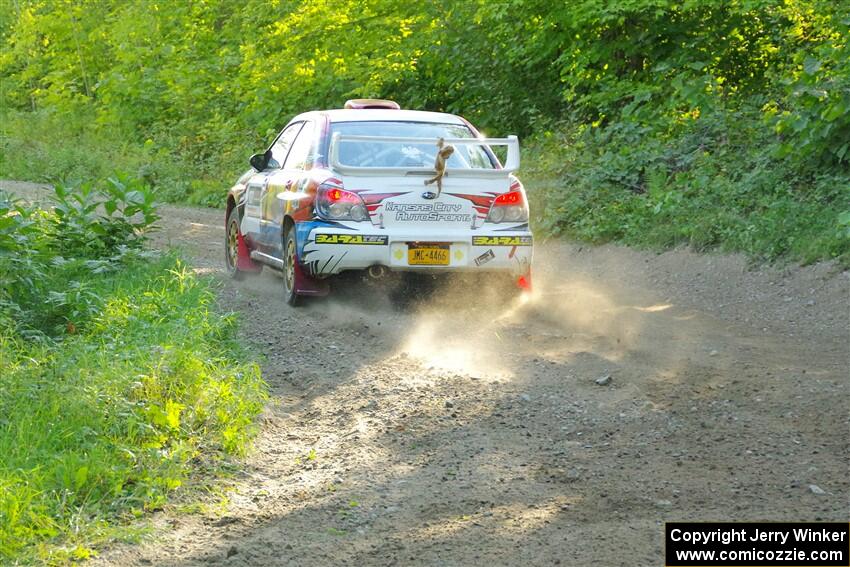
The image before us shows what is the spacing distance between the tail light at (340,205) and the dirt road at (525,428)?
2.78ft

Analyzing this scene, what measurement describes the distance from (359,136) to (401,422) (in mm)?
3722

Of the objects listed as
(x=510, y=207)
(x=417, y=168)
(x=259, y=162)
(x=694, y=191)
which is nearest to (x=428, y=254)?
(x=417, y=168)

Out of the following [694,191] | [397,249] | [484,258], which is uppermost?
[397,249]

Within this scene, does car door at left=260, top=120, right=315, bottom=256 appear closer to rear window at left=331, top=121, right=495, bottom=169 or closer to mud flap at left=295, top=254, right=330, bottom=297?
rear window at left=331, top=121, right=495, bottom=169

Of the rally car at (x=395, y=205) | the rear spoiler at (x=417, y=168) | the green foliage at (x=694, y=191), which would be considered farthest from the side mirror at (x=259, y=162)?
the green foliage at (x=694, y=191)

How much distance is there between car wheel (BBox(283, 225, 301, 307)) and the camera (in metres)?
9.73

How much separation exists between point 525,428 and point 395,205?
135 inches

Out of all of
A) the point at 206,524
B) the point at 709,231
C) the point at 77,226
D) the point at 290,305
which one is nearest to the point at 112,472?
the point at 206,524

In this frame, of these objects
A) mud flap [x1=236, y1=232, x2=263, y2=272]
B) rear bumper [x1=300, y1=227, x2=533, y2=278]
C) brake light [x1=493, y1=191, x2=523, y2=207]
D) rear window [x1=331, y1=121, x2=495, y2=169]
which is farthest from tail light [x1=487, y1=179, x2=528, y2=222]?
mud flap [x1=236, y1=232, x2=263, y2=272]

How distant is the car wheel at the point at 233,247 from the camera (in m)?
11.9

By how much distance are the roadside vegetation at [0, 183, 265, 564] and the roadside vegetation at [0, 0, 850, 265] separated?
18.6ft

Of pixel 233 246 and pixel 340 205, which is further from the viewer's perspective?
pixel 233 246

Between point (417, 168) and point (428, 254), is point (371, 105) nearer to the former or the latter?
point (417, 168)

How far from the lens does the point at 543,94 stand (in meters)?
21.2
